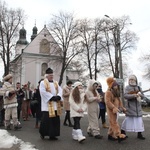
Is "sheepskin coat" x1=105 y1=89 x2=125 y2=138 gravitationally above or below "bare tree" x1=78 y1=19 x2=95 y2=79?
below

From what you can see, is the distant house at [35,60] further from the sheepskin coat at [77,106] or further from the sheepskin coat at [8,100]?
the sheepskin coat at [77,106]

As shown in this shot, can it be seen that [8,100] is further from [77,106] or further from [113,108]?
[113,108]

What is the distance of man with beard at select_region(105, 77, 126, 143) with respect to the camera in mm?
7109

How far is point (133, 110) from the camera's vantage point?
295 inches

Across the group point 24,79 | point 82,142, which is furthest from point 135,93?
point 24,79

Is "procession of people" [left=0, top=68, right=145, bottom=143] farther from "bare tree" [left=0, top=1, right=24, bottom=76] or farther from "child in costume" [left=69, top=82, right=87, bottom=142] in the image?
"bare tree" [left=0, top=1, right=24, bottom=76]

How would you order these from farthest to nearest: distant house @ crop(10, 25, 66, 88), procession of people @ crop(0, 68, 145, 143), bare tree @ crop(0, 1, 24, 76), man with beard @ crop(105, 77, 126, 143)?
1. distant house @ crop(10, 25, 66, 88)
2. bare tree @ crop(0, 1, 24, 76)
3. procession of people @ crop(0, 68, 145, 143)
4. man with beard @ crop(105, 77, 126, 143)

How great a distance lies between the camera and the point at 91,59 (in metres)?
43.4

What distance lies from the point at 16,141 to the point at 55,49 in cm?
3993

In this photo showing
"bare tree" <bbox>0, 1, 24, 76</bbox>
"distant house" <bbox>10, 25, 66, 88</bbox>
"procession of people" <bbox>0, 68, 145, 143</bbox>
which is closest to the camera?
"procession of people" <bbox>0, 68, 145, 143</bbox>

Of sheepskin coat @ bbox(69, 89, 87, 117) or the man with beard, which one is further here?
sheepskin coat @ bbox(69, 89, 87, 117)

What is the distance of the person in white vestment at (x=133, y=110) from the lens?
24.2 feet

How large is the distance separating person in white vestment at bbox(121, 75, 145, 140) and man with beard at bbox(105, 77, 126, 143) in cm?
29

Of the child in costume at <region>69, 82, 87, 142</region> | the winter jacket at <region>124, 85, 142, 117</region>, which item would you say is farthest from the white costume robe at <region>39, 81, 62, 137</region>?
the winter jacket at <region>124, 85, 142, 117</region>
